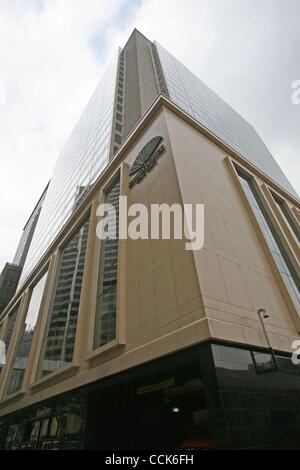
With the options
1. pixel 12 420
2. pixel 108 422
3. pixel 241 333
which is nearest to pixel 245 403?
pixel 241 333

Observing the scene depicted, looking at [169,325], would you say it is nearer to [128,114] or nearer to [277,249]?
[277,249]

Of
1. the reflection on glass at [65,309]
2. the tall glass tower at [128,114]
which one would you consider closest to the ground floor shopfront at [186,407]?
the reflection on glass at [65,309]

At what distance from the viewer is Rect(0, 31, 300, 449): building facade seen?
23.3 ft

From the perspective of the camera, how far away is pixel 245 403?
648 cm

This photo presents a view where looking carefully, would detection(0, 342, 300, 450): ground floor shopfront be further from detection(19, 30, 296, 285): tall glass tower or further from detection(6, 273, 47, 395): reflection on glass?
detection(19, 30, 296, 285): tall glass tower

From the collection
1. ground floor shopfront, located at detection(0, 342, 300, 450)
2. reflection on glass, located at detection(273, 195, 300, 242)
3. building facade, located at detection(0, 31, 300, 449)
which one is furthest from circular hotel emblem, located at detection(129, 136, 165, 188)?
reflection on glass, located at detection(273, 195, 300, 242)

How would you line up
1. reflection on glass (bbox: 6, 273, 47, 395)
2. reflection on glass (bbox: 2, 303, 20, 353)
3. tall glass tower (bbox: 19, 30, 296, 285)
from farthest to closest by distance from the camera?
tall glass tower (bbox: 19, 30, 296, 285), reflection on glass (bbox: 2, 303, 20, 353), reflection on glass (bbox: 6, 273, 47, 395)

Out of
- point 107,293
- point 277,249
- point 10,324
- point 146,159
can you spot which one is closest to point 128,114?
point 146,159

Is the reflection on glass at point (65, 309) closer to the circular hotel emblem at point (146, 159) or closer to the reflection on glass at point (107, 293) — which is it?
the reflection on glass at point (107, 293)

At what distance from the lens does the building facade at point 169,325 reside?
7.11 m

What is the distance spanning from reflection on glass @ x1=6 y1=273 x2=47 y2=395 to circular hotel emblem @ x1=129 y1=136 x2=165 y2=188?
1286 centimetres

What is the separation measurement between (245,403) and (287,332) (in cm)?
419

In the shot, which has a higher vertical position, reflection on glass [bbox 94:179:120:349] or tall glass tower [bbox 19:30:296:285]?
tall glass tower [bbox 19:30:296:285]

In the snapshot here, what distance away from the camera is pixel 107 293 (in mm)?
12695
